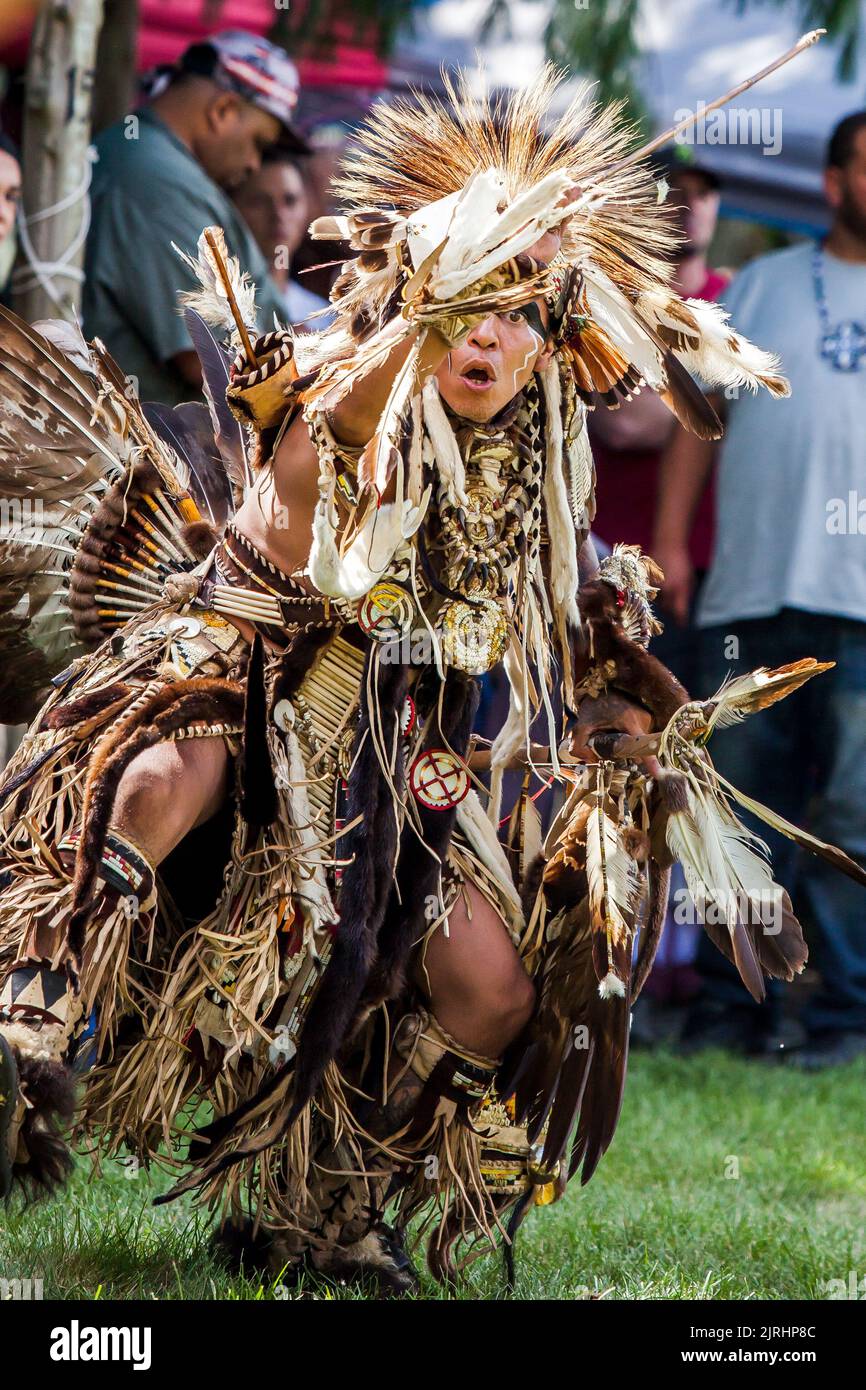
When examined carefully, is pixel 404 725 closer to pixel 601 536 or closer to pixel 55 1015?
pixel 55 1015

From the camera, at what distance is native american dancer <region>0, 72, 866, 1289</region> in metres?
2.72

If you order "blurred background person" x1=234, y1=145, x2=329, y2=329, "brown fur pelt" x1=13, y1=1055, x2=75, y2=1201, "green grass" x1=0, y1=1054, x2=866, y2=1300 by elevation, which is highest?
"blurred background person" x1=234, y1=145, x2=329, y2=329

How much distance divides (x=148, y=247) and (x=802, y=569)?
1.96 m

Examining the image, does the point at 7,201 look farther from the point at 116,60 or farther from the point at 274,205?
the point at 116,60

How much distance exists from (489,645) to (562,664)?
27 cm

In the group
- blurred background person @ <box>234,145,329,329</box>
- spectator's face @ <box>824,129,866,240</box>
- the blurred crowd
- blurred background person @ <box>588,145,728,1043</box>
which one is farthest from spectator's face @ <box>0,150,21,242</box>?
spectator's face @ <box>824,129,866,240</box>

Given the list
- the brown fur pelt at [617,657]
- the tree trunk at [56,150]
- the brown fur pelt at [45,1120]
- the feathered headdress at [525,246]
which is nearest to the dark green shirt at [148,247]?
the tree trunk at [56,150]

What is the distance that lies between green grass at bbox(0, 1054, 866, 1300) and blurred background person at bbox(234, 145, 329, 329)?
98.6 inches

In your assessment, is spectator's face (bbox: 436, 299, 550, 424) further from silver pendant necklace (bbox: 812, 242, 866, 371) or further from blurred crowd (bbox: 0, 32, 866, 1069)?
silver pendant necklace (bbox: 812, 242, 866, 371)

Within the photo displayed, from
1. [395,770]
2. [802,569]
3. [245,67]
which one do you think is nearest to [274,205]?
[245,67]

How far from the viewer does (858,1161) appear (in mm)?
4184

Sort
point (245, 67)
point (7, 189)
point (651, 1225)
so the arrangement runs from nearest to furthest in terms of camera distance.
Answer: point (651, 1225), point (7, 189), point (245, 67)

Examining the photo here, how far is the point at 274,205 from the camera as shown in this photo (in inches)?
216

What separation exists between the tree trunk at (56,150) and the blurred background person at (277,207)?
80 centimetres
